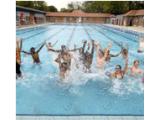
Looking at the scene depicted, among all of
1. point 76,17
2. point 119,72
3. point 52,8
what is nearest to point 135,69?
point 119,72

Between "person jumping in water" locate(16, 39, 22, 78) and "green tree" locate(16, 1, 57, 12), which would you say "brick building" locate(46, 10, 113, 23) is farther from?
"person jumping in water" locate(16, 39, 22, 78)

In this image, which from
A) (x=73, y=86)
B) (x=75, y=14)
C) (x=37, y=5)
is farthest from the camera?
(x=75, y=14)

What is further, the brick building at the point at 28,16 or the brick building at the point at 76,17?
the brick building at the point at 76,17

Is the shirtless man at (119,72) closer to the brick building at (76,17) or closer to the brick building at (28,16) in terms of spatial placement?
the brick building at (76,17)

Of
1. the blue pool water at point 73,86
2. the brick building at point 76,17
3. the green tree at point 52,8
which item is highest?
the green tree at point 52,8

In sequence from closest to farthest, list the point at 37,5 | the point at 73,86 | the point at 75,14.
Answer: the point at 37,5 < the point at 73,86 < the point at 75,14

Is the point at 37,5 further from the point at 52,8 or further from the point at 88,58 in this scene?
the point at 88,58

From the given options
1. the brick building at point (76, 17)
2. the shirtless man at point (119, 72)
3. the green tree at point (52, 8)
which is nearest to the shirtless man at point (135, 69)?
the shirtless man at point (119, 72)

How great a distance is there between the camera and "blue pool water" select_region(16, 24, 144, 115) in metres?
4.82

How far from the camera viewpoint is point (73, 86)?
486cm

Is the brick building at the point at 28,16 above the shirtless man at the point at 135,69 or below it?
above

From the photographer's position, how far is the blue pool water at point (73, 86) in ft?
15.8
